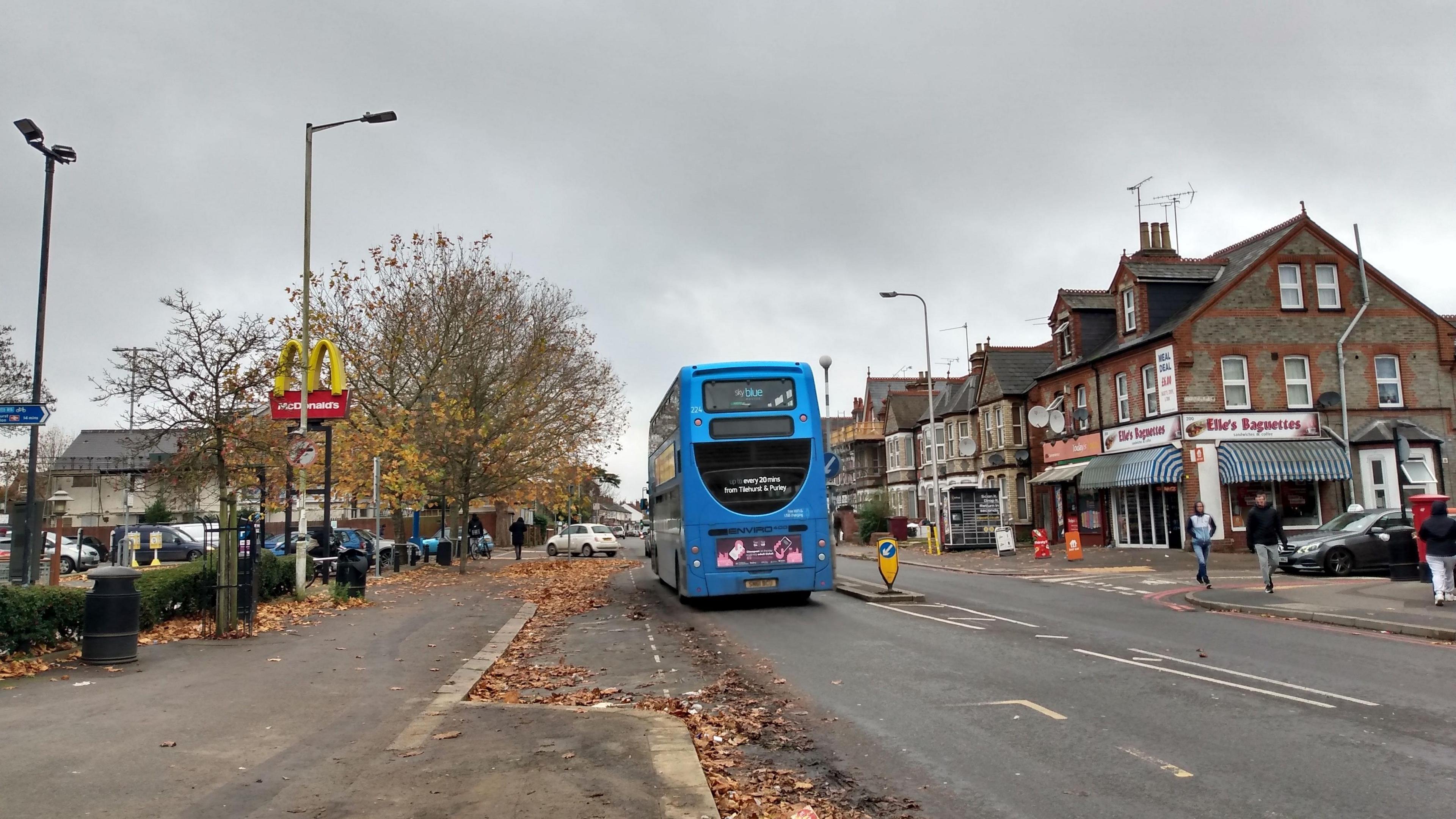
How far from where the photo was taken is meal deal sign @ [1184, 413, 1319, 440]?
3111cm

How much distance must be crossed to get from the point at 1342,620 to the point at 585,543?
3763 cm

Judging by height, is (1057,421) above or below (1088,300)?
below

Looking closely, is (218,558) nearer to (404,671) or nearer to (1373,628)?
(404,671)

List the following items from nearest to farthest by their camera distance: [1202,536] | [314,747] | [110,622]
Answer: [314,747] < [110,622] < [1202,536]

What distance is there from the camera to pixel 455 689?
30.6 feet

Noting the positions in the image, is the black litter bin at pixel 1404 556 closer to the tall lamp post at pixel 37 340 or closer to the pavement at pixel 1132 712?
the pavement at pixel 1132 712

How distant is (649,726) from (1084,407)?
1310 inches

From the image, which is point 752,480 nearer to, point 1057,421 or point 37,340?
point 37,340

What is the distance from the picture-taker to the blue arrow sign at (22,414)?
1581 centimetres

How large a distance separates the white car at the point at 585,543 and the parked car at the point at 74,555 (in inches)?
737

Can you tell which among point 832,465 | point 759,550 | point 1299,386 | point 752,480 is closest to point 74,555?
point 832,465

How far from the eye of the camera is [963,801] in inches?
221

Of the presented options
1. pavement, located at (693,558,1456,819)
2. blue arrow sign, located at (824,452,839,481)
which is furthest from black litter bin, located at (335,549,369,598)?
blue arrow sign, located at (824,452,839,481)

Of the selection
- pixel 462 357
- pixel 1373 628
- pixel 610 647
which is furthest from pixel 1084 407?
pixel 610 647
